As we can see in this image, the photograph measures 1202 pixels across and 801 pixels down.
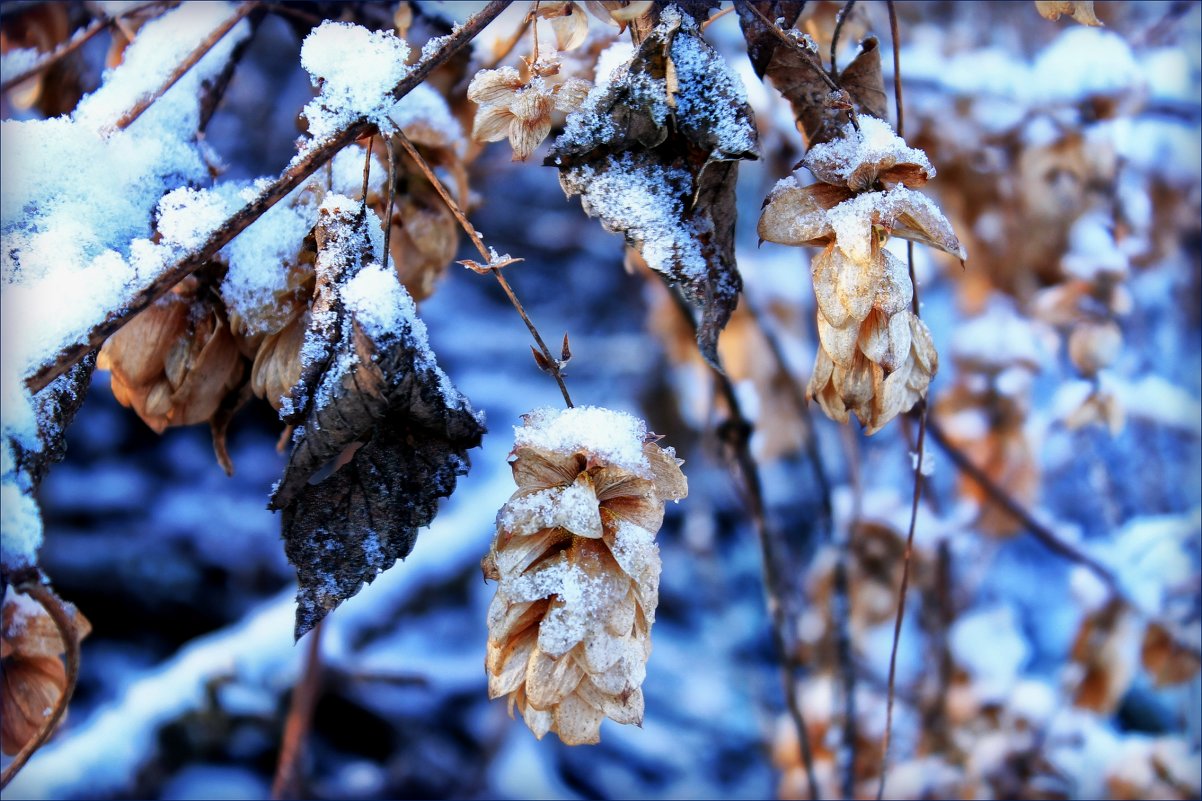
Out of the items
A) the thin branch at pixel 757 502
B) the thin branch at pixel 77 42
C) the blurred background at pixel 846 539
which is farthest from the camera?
the blurred background at pixel 846 539

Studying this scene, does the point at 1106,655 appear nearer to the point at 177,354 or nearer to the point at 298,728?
the point at 298,728

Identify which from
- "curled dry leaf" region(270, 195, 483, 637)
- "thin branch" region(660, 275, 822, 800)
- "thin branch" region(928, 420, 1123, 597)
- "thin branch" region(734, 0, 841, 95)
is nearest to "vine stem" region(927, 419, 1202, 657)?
"thin branch" region(928, 420, 1123, 597)

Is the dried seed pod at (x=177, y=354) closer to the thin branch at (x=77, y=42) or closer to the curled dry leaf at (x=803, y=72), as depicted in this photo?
the thin branch at (x=77, y=42)

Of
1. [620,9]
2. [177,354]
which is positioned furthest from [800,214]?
[177,354]

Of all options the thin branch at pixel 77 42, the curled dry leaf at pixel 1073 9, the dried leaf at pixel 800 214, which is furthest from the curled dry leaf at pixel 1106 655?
the thin branch at pixel 77 42

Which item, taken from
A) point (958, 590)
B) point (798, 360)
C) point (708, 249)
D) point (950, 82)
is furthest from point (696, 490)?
point (708, 249)

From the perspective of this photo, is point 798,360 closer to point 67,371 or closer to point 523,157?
point 523,157

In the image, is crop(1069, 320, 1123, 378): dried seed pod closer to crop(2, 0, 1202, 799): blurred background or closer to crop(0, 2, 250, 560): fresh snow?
crop(2, 0, 1202, 799): blurred background
